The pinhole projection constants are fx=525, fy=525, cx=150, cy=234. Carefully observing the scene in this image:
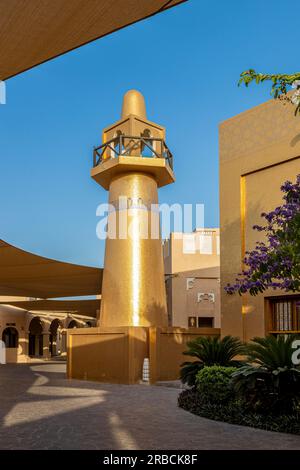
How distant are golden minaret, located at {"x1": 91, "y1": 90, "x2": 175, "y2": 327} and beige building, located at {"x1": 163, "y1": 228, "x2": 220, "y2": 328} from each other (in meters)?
12.9

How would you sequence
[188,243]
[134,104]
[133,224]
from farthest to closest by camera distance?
[188,243] → [134,104] → [133,224]

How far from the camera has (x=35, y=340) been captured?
127 ft

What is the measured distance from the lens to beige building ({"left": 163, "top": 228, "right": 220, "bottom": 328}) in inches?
1255

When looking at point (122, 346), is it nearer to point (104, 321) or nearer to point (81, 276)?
point (104, 321)

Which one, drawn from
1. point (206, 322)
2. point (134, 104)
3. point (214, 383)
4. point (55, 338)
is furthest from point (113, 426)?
point (55, 338)

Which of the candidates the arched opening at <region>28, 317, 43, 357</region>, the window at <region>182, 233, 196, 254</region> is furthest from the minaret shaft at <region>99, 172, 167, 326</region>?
the arched opening at <region>28, 317, 43, 357</region>

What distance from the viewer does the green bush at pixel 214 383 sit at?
10.1 meters

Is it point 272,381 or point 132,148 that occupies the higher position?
point 132,148

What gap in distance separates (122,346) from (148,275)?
2740 mm

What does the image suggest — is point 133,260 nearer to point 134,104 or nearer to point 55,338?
point 134,104

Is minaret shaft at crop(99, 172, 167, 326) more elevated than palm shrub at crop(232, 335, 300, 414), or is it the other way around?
minaret shaft at crop(99, 172, 167, 326)

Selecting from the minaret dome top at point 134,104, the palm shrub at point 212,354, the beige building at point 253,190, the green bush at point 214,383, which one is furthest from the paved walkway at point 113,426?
the minaret dome top at point 134,104

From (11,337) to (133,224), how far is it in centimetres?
1898

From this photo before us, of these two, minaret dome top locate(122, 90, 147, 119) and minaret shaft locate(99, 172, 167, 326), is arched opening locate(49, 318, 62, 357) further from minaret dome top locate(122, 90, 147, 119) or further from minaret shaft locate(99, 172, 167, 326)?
minaret dome top locate(122, 90, 147, 119)
